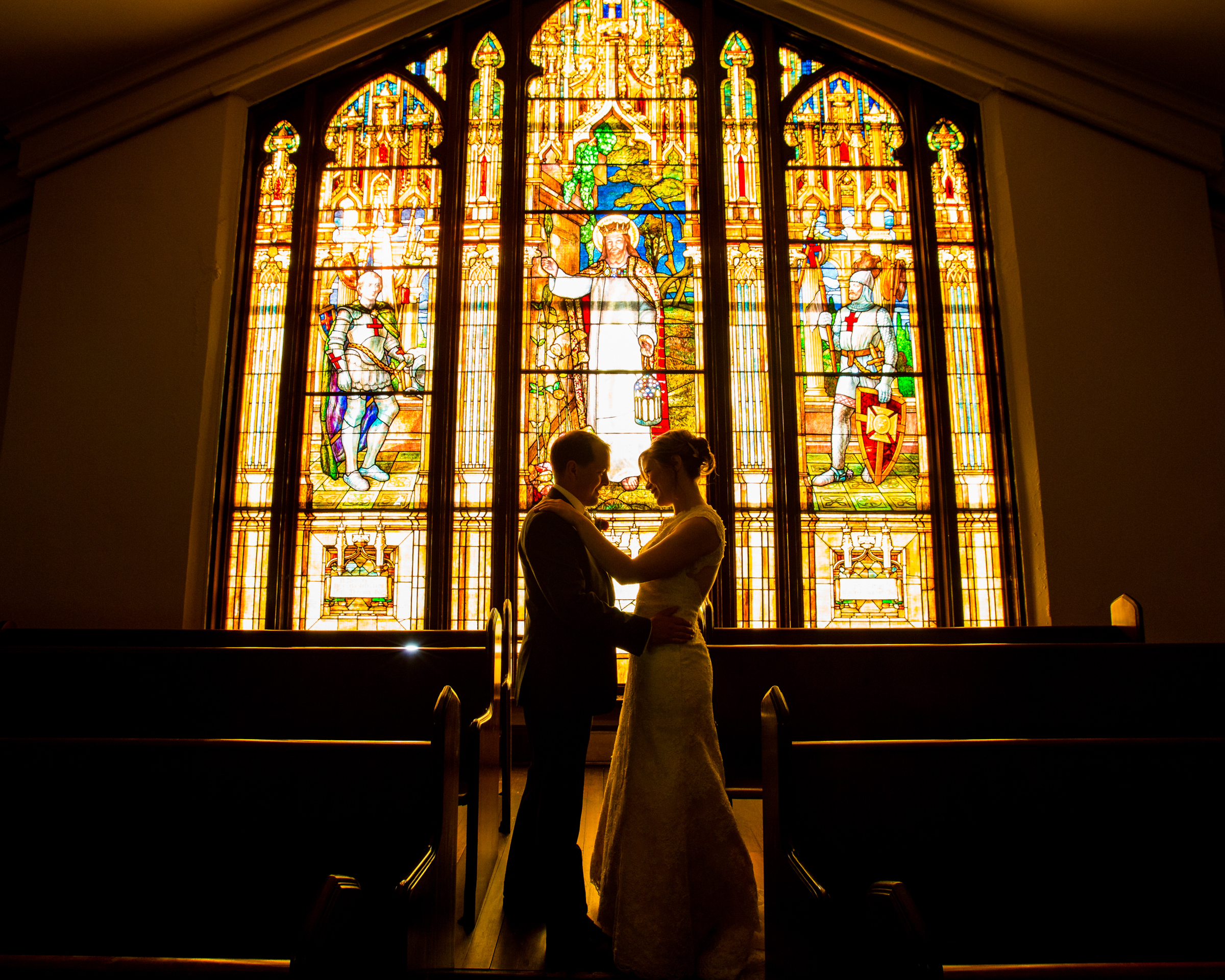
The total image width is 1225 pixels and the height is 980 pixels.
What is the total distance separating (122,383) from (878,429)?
4796 mm

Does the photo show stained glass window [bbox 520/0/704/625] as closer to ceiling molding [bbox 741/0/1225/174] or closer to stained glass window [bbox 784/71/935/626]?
stained glass window [bbox 784/71/935/626]

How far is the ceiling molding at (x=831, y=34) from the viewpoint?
507 centimetres

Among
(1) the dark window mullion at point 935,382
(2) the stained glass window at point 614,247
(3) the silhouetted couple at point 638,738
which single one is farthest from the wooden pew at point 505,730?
(1) the dark window mullion at point 935,382

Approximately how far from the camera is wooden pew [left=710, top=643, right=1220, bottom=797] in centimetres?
274

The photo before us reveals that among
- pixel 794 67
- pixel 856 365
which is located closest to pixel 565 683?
pixel 856 365

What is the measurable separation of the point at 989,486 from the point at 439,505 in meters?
3.56

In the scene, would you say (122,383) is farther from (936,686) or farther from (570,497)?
(936,686)

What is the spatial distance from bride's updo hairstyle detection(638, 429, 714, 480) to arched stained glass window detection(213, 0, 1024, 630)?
2.65 m

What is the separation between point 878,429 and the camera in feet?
16.9

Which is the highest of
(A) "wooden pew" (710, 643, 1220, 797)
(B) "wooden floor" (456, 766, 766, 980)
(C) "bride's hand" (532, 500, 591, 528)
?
(C) "bride's hand" (532, 500, 591, 528)

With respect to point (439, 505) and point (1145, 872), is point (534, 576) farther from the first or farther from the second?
point (439, 505)

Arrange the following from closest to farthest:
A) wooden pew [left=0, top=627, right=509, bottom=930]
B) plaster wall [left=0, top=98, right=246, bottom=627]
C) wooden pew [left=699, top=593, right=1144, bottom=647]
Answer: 1. wooden pew [left=0, top=627, right=509, bottom=930]
2. wooden pew [left=699, top=593, right=1144, bottom=647]
3. plaster wall [left=0, top=98, right=246, bottom=627]

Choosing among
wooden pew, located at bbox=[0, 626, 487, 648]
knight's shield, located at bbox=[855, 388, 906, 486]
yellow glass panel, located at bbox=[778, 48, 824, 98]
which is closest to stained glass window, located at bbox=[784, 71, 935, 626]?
knight's shield, located at bbox=[855, 388, 906, 486]

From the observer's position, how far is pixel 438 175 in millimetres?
5473
